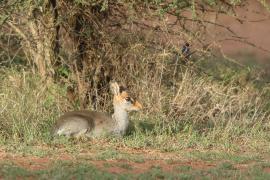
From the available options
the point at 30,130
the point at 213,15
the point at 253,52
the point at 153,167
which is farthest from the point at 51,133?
the point at 253,52

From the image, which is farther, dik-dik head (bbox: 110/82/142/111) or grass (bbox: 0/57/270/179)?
dik-dik head (bbox: 110/82/142/111)

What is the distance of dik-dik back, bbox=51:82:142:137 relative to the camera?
37.7 ft

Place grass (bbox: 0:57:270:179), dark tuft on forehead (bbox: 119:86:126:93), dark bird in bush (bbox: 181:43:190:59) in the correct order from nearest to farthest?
grass (bbox: 0:57:270:179), dark tuft on forehead (bbox: 119:86:126:93), dark bird in bush (bbox: 181:43:190:59)

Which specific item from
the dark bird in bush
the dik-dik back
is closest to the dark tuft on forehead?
the dik-dik back

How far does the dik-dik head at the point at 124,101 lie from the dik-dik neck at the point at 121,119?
0.18 ft

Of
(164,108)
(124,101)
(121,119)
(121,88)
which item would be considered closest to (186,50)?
(164,108)

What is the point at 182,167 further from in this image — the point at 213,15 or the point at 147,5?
the point at 213,15

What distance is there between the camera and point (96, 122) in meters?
11.7

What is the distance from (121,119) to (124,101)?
250 millimetres

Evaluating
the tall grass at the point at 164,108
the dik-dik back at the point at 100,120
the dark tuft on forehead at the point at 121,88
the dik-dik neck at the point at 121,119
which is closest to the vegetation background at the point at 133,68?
the tall grass at the point at 164,108

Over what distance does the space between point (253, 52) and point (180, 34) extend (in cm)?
1203

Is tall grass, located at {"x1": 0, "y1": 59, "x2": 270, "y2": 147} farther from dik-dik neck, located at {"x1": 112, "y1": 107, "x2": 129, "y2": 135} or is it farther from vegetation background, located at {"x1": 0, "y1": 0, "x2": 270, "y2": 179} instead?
dik-dik neck, located at {"x1": 112, "y1": 107, "x2": 129, "y2": 135}

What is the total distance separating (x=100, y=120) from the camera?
11719 millimetres

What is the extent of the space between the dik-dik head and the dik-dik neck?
0.06 meters
